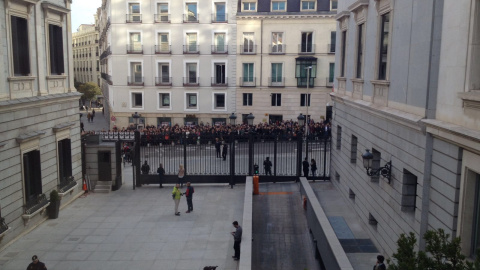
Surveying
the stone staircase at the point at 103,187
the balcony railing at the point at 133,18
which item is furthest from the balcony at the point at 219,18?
the stone staircase at the point at 103,187

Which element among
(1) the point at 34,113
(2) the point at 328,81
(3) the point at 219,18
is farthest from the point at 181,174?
(2) the point at 328,81

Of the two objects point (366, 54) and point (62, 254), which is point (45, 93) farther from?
point (366, 54)

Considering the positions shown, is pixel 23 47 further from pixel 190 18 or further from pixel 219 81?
pixel 219 81

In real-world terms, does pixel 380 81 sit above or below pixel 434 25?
below

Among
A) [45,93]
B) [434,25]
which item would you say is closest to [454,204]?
[434,25]

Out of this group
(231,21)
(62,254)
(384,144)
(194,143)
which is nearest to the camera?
(384,144)

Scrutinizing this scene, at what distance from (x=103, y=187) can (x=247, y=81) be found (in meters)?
23.6

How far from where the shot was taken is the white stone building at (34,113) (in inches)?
594

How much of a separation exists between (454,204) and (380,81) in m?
5.50

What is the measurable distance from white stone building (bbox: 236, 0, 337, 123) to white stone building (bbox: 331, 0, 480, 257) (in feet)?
81.5

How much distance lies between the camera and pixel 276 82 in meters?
43.3

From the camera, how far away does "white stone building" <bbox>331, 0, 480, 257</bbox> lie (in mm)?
8898

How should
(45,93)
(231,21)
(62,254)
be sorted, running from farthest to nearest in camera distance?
(231,21)
(45,93)
(62,254)

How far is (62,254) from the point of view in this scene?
14.6 m
